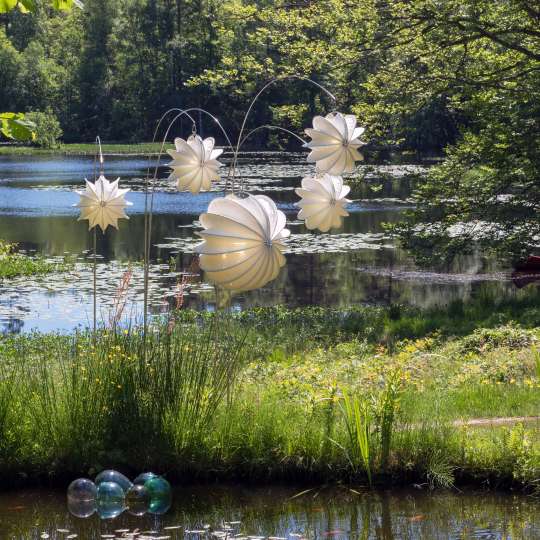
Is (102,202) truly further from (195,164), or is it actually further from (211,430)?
(211,430)

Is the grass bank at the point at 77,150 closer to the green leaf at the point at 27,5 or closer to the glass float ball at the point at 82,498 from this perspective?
the glass float ball at the point at 82,498

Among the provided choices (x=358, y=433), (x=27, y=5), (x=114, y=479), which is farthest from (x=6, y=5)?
(x=358, y=433)

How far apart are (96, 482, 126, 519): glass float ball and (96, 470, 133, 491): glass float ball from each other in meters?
0.06

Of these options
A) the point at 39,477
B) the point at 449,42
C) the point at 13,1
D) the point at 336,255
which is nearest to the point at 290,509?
the point at 39,477

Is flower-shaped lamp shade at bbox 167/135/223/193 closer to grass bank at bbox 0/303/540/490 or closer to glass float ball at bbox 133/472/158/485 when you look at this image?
grass bank at bbox 0/303/540/490

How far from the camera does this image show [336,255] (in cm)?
2428

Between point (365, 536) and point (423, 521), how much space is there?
443mm

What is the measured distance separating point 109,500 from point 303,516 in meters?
1.26

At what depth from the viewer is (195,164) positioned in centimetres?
870

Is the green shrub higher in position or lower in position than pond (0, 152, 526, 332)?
higher

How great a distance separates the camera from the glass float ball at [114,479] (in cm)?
666

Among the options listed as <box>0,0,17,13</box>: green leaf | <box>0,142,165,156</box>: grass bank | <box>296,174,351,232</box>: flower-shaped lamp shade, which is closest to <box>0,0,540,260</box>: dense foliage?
<box>296,174,351,232</box>: flower-shaped lamp shade

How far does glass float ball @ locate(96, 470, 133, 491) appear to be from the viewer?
6664mm

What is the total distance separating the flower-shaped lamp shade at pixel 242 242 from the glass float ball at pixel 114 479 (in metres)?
1.45
